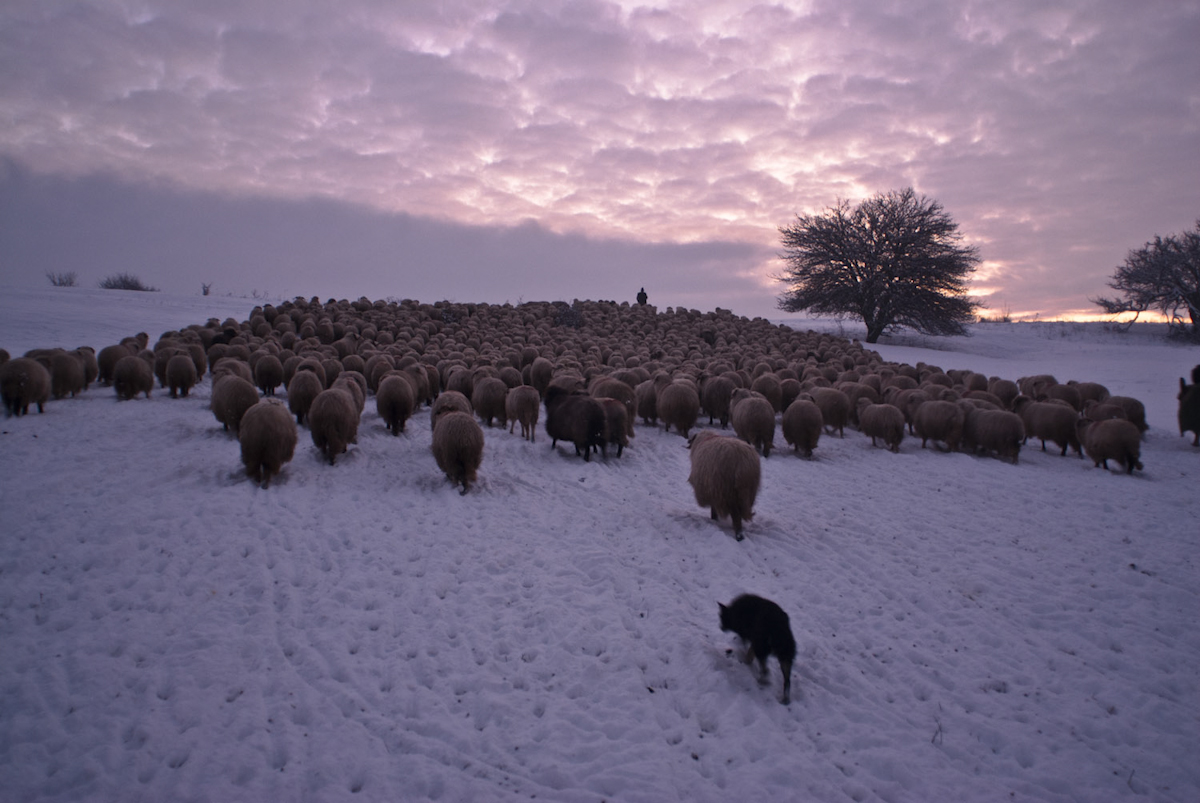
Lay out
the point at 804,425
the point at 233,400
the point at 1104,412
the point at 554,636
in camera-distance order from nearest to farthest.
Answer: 1. the point at 554,636
2. the point at 233,400
3. the point at 804,425
4. the point at 1104,412

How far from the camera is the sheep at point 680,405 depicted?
1295 centimetres

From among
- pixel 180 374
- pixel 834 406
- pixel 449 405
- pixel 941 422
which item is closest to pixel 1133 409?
pixel 941 422

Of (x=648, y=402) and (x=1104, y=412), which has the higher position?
(x=1104, y=412)

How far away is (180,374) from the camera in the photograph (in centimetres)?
1334

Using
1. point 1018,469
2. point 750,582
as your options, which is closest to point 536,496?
point 750,582

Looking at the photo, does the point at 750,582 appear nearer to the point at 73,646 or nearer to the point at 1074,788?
the point at 1074,788

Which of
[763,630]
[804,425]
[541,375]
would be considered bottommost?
[763,630]

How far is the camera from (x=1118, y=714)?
196 inches

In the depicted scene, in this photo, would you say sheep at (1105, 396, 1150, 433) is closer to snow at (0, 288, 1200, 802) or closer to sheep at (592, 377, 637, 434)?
snow at (0, 288, 1200, 802)

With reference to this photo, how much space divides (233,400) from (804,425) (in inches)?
418

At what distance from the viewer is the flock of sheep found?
28.3ft

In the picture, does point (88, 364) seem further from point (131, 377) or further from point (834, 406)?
point (834, 406)

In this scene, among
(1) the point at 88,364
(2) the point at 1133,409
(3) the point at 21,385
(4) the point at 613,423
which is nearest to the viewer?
(3) the point at 21,385

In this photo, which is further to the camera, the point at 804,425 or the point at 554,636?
the point at 804,425
